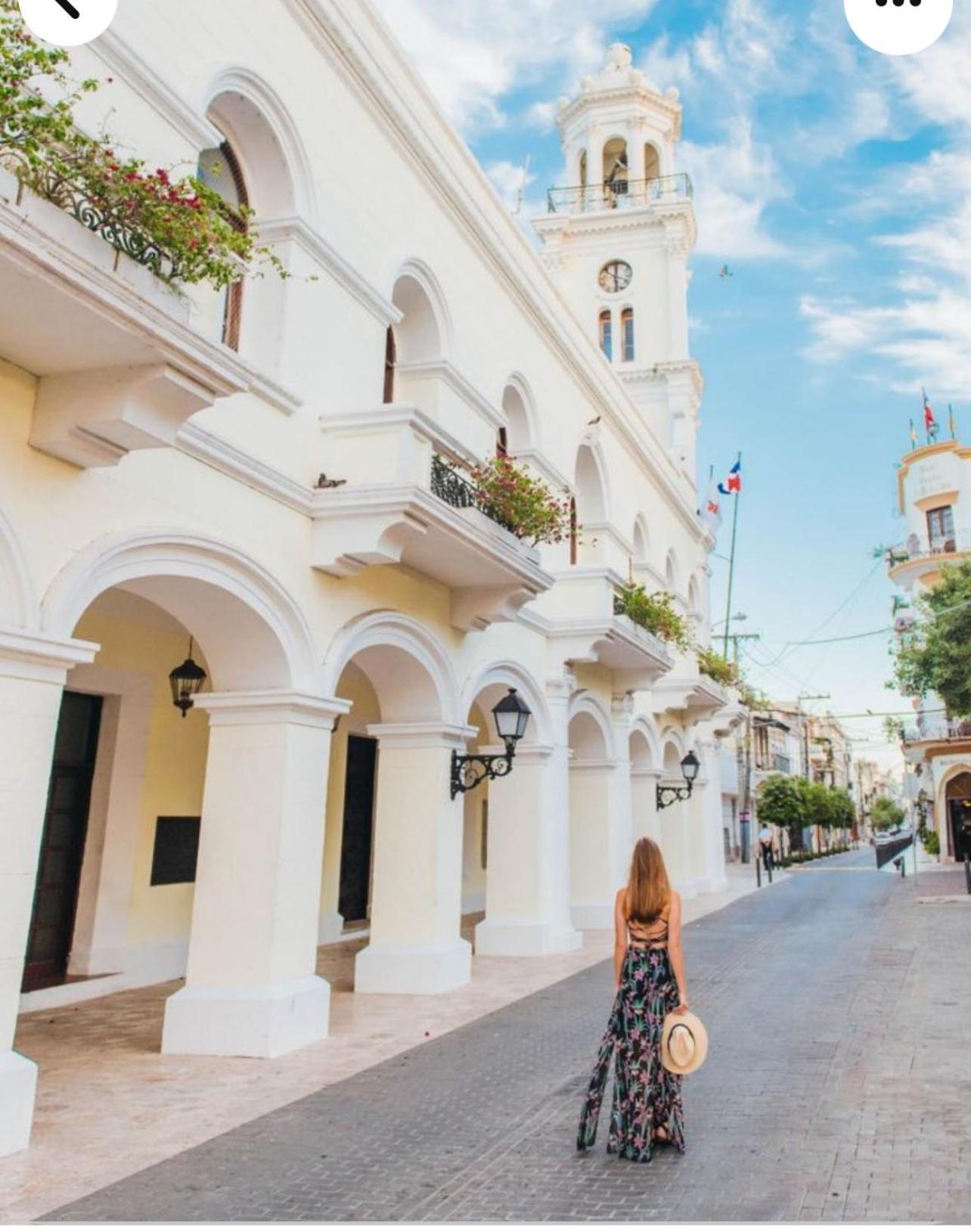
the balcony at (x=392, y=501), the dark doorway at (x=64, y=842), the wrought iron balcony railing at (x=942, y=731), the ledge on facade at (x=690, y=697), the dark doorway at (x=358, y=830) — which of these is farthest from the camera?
the wrought iron balcony railing at (x=942, y=731)

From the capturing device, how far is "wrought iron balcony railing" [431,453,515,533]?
885 centimetres

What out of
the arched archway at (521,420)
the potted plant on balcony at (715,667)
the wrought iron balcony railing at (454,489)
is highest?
the arched archway at (521,420)

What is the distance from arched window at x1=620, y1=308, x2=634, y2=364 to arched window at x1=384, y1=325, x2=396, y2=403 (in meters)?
15.6

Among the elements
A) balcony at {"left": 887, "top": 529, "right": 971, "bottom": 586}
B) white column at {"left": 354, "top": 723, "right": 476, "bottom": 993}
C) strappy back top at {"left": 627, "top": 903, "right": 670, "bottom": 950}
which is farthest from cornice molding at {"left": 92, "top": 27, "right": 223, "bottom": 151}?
balcony at {"left": 887, "top": 529, "right": 971, "bottom": 586}

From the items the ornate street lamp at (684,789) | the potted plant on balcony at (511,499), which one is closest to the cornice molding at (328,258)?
the potted plant on balcony at (511,499)

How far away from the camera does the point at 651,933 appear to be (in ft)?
16.7

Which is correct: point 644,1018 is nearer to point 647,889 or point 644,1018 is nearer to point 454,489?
point 647,889

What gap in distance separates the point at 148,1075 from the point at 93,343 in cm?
474

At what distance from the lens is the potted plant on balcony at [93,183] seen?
4.53m

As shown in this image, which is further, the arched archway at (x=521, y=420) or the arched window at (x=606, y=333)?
the arched window at (x=606, y=333)

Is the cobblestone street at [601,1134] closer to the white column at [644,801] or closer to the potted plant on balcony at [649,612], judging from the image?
the potted plant on balcony at [649,612]

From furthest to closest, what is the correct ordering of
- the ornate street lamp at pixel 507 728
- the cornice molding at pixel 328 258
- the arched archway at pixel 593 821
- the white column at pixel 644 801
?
1. the white column at pixel 644 801
2. the arched archway at pixel 593 821
3. the ornate street lamp at pixel 507 728
4. the cornice molding at pixel 328 258

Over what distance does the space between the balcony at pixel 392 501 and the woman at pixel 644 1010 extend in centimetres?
390

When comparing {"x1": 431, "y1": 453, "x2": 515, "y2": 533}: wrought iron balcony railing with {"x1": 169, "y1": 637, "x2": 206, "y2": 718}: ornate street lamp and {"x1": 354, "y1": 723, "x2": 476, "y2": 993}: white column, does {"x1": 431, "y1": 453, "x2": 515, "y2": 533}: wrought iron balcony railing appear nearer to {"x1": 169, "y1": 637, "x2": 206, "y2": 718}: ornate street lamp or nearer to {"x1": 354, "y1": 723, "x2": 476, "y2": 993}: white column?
→ {"x1": 354, "y1": 723, "x2": 476, "y2": 993}: white column
